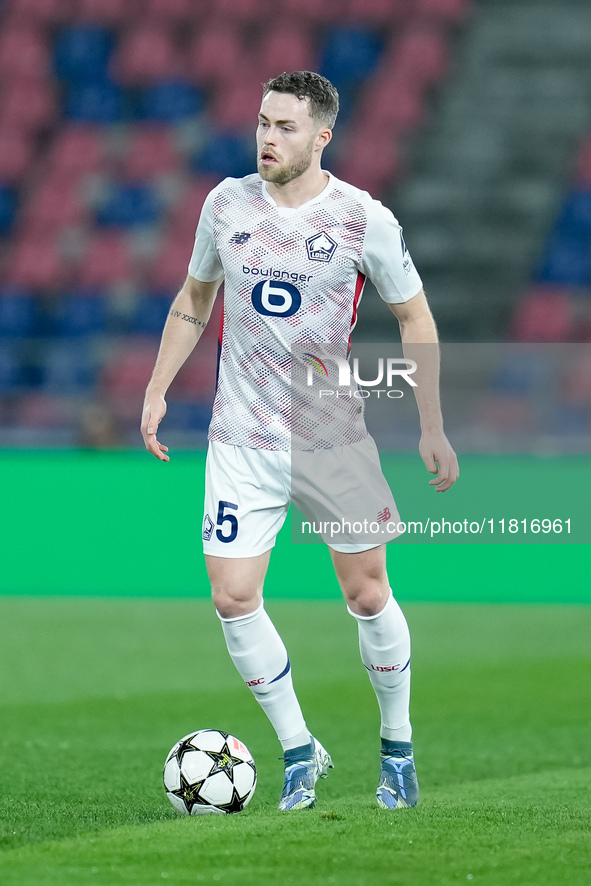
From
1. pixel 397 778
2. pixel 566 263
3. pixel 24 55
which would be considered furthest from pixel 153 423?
pixel 24 55

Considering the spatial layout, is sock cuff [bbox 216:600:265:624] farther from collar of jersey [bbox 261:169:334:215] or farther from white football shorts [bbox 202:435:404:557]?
collar of jersey [bbox 261:169:334:215]

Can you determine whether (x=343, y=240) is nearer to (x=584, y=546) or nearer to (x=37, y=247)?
(x=584, y=546)

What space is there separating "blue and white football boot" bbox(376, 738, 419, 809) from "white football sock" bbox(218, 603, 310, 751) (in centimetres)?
26

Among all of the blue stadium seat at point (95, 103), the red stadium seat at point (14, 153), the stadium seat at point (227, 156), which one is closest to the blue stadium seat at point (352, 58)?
the stadium seat at point (227, 156)

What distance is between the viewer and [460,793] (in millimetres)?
4168

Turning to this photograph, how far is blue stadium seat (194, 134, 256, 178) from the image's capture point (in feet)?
52.4

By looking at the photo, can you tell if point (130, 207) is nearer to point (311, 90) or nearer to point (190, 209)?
point (190, 209)

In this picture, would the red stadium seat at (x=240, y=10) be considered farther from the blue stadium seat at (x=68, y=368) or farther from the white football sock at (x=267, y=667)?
the white football sock at (x=267, y=667)

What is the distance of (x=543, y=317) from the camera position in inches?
555

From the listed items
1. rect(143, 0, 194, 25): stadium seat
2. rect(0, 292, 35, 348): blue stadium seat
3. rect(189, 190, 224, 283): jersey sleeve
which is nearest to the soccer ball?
rect(189, 190, 224, 283): jersey sleeve

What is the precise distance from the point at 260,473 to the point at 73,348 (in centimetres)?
974

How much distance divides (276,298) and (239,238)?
0.72 feet

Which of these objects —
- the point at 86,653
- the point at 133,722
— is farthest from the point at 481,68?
the point at 133,722

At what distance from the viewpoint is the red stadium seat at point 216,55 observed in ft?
56.5
